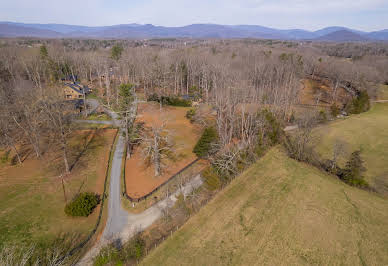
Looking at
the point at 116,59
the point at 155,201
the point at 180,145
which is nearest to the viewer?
the point at 155,201

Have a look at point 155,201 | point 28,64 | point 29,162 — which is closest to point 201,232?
point 155,201

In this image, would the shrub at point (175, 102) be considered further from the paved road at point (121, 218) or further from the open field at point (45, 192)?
the paved road at point (121, 218)

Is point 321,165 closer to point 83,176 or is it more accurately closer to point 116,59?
point 83,176

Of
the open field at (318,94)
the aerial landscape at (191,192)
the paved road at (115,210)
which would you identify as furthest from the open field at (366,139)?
the paved road at (115,210)

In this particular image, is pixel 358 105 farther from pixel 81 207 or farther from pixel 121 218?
pixel 81 207

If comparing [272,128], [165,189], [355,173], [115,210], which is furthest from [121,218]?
[355,173]

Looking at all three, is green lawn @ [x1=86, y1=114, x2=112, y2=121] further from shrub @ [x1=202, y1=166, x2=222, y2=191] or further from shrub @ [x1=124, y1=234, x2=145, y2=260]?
shrub @ [x1=124, y1=234, x2=145, y2=260]

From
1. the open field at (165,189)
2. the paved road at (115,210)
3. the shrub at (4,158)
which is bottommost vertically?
the paved road at (115,210)
